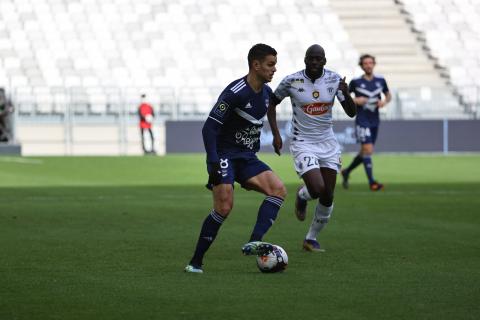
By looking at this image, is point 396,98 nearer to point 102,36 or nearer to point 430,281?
point 102,36

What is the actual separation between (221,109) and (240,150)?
1.70ft

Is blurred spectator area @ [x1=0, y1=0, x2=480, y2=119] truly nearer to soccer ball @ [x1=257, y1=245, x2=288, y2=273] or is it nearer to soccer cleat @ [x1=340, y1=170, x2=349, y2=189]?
soccer cleat @ [x1=340, y1=170, x2=349, y2=189]

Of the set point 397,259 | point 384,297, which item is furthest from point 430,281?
point 397,259

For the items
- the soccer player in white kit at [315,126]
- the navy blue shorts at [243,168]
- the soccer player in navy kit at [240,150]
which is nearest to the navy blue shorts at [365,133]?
the soccer player in white kit at [315,126]

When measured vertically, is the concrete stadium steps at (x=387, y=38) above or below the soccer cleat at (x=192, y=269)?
above

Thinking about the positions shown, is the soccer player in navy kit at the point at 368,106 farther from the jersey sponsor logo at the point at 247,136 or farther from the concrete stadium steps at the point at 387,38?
Answer: the concrete stadium steps at the point at 387,38

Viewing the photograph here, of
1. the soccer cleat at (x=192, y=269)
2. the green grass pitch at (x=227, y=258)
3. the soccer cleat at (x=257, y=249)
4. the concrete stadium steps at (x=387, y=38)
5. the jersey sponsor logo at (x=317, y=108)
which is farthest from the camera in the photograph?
the concrete stadium steps at (x=387, y=38)

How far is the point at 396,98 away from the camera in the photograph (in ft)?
121

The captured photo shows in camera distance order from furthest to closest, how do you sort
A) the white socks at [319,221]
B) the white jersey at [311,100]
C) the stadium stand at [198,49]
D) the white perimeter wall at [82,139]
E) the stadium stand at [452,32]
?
1. the stadium stand at [452,32]
2. the stadium stand at [198,49]
3. the white perimeter wall at [82,139]
4. the white jersey at [311,100]
5. the white socks at [319,221]

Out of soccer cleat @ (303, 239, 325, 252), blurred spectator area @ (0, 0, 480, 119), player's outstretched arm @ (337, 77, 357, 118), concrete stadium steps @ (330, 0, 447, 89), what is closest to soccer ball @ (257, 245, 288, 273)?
soccer cleat @ (303, 239, 325, 252)

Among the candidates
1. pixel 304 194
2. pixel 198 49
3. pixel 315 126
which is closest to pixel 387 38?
pixel 198 49

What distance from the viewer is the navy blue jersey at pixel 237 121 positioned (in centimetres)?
923

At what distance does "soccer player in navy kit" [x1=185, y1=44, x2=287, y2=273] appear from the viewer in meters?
9.22

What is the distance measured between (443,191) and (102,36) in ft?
71.0
